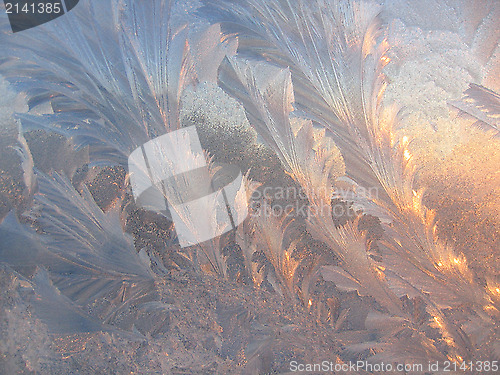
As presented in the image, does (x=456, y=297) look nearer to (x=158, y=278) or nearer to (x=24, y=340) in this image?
(x=158, y=278)

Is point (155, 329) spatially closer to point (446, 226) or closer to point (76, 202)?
point (76, 202)

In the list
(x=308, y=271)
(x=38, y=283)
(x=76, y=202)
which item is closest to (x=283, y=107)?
(x=308, y=271)

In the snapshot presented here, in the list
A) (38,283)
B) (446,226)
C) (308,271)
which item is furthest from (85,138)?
(446,226)

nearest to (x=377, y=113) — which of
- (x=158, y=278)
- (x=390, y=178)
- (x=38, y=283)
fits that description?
(x=390, y=178)

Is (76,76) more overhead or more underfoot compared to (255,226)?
more overhead

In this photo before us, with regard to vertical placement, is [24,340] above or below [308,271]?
below

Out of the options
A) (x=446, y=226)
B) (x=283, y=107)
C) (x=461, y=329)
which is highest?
(x=283, y=107)

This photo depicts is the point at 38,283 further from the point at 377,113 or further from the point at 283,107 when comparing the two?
the point at 377,113

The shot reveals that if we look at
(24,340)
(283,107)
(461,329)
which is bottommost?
(24,340)
